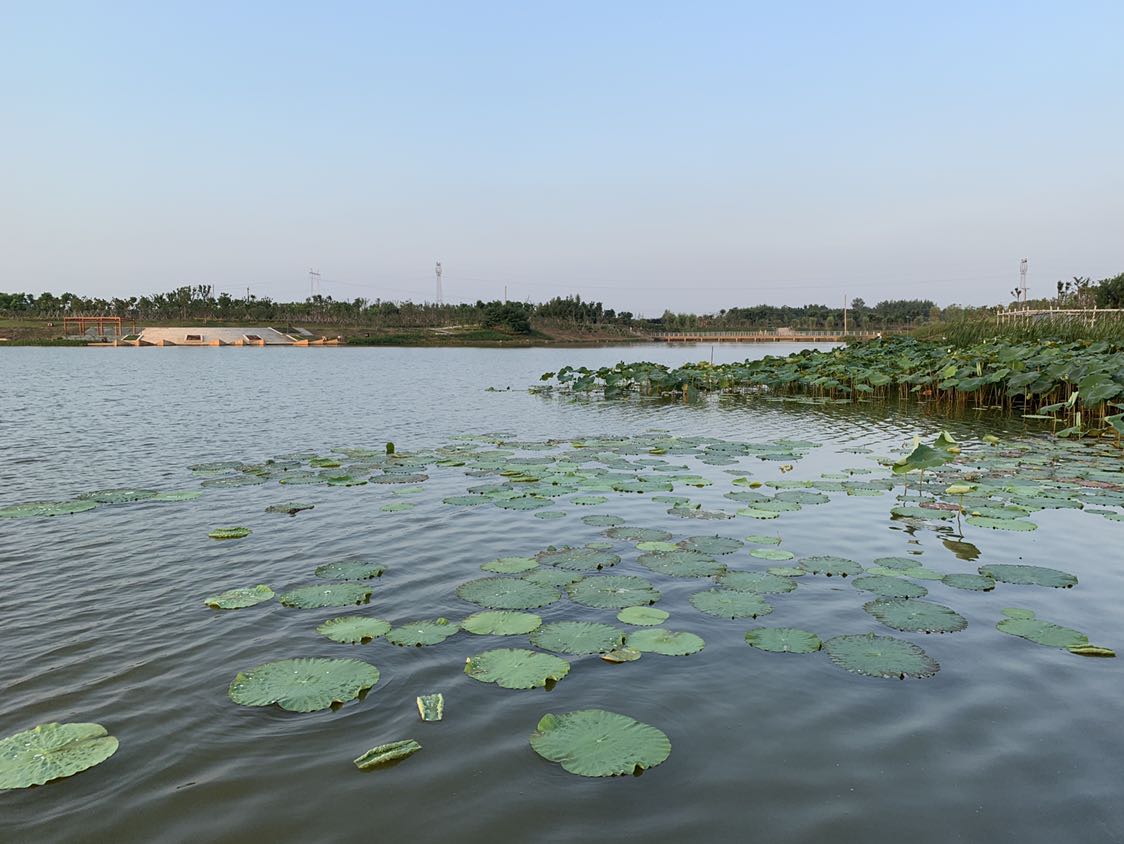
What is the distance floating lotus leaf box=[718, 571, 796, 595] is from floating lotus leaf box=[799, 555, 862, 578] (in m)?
0.33

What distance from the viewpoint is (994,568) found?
5289 millimetres

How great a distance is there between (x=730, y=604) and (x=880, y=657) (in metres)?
1.01

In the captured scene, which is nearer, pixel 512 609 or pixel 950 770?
pixel 950 770

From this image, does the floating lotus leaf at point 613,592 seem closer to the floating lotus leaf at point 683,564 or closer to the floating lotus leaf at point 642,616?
the floating lotus leaf at point 642,616

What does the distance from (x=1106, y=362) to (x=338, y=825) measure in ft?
51.5

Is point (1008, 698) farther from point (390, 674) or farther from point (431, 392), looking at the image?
point (431, 392)

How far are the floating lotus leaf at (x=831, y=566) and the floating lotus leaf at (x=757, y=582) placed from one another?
326 millimetres

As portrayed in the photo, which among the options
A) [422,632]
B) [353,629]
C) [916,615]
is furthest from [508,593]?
[916,615]

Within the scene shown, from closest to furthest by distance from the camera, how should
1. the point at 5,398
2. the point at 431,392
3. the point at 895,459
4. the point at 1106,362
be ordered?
the point at 895,459
the point at 1106,362
the point at 5,398
the point at 431,392

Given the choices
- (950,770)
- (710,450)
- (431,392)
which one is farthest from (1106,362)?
(431,392)

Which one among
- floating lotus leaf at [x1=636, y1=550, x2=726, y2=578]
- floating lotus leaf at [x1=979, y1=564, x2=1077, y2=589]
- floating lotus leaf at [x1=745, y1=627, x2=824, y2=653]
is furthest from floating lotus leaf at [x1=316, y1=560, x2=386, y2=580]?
floating lotus leaf at [x1=979, y1=564, x2=1077, y2=589]

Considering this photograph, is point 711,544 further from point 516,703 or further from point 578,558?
point 516,703

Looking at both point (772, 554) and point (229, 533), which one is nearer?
point (772, 554)

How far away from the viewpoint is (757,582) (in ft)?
16.4
